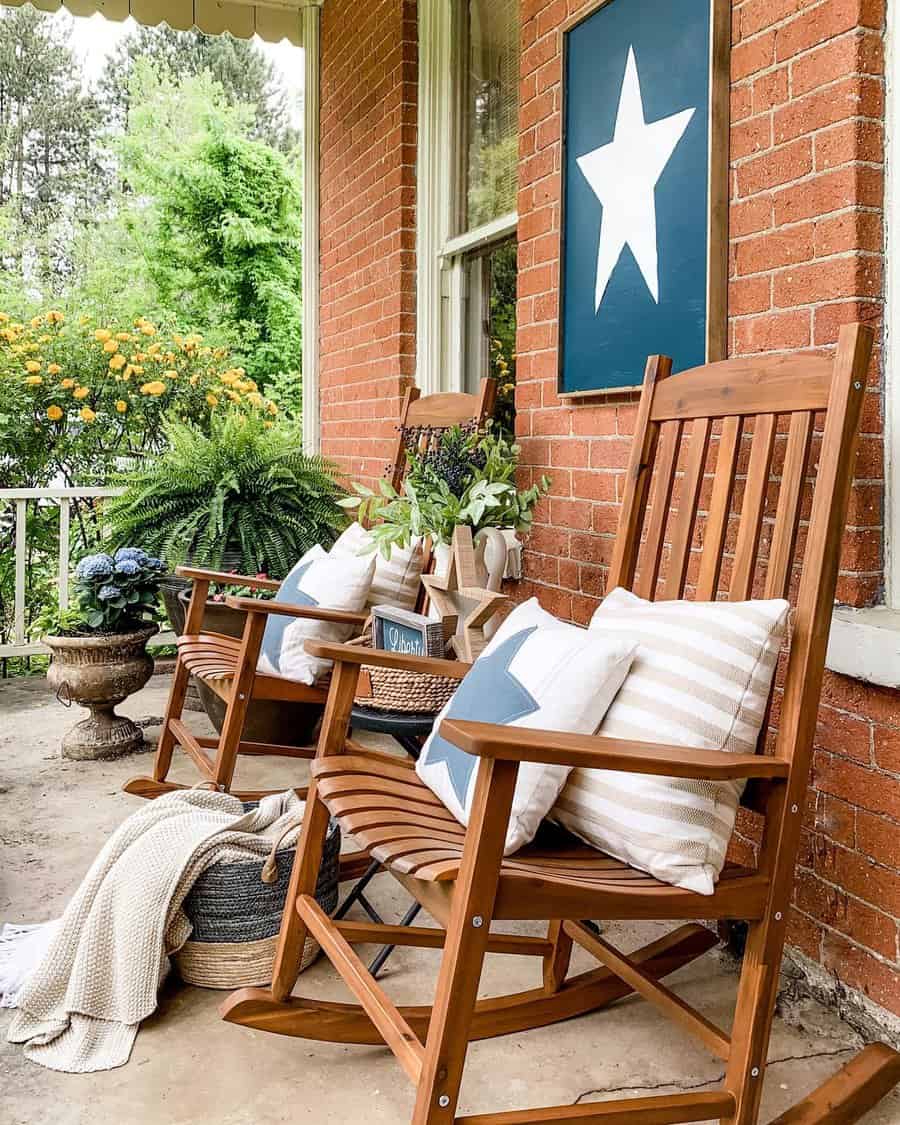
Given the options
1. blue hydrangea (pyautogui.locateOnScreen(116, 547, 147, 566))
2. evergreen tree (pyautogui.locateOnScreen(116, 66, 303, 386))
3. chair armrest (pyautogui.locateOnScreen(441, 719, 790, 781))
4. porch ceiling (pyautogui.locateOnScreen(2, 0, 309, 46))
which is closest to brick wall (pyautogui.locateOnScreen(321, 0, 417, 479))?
porch ceiling (pyautogui.locateOnScreen(2, 0, 309, 46))

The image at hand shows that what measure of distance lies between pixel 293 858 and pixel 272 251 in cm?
877

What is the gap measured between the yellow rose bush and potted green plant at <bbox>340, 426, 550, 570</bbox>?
2.98m

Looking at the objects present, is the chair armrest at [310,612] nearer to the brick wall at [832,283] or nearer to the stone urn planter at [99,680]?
the stone urn planter at [99,680]

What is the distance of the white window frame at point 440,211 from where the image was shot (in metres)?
3.69

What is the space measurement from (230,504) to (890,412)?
2717mm

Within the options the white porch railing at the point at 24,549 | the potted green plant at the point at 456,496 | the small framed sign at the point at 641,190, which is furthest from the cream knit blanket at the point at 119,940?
the white porch railing at the point at 24,549

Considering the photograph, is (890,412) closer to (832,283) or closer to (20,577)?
(832,283)

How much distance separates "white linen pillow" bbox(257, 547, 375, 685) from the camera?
273 centimetres

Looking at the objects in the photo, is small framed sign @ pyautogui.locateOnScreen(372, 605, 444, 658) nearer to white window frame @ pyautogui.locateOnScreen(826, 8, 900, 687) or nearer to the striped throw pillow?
the striped throw pillow

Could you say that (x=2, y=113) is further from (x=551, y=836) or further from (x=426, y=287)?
(x=551, y=836)

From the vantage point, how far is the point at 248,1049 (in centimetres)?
173

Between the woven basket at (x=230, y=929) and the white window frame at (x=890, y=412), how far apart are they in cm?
110

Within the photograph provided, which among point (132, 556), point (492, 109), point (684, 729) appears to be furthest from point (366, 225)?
point (684, 729)

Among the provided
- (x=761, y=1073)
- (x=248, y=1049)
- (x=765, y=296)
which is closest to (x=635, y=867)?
(x=761, y=1073)
